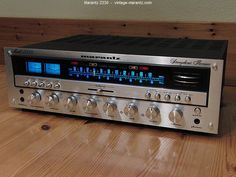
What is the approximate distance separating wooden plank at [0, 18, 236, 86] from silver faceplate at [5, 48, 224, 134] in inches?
18.1

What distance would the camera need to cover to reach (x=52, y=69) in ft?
2.66

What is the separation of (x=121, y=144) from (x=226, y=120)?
300 millimetres

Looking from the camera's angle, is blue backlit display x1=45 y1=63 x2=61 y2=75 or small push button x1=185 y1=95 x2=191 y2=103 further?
blue backlit display x1=45 y1=63 x2=61 y2=75

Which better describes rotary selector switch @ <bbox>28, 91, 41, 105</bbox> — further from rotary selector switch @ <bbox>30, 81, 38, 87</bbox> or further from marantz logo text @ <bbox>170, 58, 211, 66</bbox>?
marantz logo text @ <bbox>170, 58, 211, 66</bbox>

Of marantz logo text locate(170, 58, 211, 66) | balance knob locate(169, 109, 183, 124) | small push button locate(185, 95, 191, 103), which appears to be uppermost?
marantz logo text locate(170, 58, 211, 66)

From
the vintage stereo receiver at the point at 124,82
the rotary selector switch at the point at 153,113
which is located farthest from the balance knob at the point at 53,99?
the rotary selector switch at the point at 153,113

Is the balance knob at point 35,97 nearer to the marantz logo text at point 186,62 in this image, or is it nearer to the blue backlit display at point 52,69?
the blue backlit display at point 52,69

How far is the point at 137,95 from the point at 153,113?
5 centimetres

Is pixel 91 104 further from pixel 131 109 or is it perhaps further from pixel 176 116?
pixel 176 116

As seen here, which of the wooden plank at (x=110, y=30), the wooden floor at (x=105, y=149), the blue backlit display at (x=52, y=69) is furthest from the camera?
the wooden plank at (x=110, y=30)

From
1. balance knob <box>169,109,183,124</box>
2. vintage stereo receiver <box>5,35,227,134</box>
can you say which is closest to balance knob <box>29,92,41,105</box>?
vintage stereo receiver <box>5,35,227,134</box>

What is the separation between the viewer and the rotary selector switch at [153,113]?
72 centimetres

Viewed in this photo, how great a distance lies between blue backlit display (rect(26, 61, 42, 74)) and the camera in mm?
819

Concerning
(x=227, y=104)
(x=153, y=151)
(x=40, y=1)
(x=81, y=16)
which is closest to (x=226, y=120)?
(x=227, y=104)
